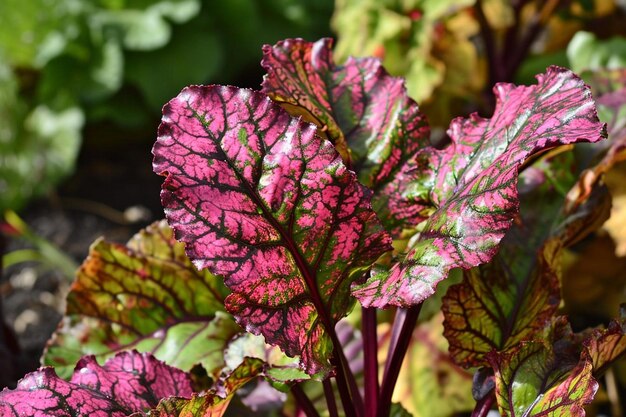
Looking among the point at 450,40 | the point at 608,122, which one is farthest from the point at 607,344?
the point at 450,40

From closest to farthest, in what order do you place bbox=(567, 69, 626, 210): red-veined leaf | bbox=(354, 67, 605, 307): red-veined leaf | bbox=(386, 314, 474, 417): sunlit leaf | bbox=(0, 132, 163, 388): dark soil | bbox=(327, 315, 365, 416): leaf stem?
bbox=(354, 67, 605, 307): red-veined leaf
bbox=(327, 315, 365, 416): leaf stem
bbox=(567, 69, 626, 210): red-veined leaf
bbox=(386, 314, 474, 417): sunlit leaf
bbox=(0, 132, 163, 388): dark soil

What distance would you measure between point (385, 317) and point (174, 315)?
339 mm

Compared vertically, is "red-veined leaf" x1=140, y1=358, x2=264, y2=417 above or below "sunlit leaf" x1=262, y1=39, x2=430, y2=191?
below

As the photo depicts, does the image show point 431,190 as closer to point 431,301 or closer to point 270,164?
point 270,164

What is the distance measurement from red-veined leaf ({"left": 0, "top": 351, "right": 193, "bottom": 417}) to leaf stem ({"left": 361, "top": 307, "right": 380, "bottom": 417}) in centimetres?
21

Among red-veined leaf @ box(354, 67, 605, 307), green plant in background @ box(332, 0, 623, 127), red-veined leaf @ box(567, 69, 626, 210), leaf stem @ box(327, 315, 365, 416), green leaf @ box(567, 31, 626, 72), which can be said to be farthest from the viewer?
green plant in background @ box(332, 0, 623, 127)

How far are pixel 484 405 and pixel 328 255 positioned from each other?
27 centimetres

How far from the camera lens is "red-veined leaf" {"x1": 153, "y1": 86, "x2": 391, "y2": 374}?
75 centimetres

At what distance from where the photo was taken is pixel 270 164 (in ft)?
2.54

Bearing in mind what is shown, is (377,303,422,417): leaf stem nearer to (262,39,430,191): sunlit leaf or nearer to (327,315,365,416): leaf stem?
(327,315,365,416): leaf stem

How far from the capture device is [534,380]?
0.83 metres

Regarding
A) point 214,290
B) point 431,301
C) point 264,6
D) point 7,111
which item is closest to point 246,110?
point 214,290

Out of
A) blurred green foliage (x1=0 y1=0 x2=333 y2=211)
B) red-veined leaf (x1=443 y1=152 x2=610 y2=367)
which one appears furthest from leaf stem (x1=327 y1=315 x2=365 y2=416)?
blurred green foliage (x1=0 y1=0 x2=333 y2=211)

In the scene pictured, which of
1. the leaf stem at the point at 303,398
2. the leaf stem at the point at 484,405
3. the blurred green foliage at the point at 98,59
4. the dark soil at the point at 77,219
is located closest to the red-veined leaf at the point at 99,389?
the leaf stem at the point at 303,398
